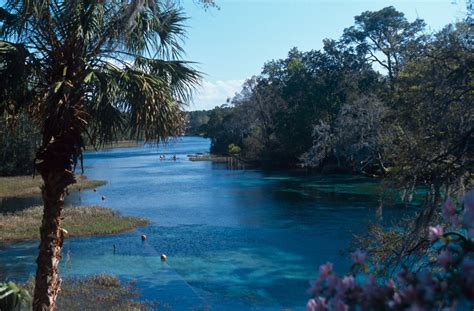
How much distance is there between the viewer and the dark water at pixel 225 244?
14.6 meters

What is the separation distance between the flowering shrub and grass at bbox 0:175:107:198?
123 feet

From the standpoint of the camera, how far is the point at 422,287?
1871mm

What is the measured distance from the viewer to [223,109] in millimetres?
81000

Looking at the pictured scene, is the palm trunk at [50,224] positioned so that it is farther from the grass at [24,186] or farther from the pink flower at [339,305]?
the grass at [24,186]

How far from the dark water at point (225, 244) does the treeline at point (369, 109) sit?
3338 mm

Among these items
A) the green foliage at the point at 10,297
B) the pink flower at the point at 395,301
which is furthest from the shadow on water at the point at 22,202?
the pink flower at the point at 395,301

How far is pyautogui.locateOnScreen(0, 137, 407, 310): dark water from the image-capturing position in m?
14.6

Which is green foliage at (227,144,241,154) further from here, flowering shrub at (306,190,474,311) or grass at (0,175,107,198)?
flowering shrub at (306,190,474,311)

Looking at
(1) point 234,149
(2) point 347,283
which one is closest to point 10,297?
(2) point 347,283

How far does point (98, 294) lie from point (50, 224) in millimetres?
6921

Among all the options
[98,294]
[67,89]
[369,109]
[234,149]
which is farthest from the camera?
[234,149]

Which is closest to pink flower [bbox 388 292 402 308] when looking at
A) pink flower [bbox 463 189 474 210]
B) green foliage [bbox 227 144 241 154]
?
pink flower [bbox 463 189 474 210]

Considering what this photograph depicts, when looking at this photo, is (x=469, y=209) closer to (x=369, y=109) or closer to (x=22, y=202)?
(x=369, y=109)

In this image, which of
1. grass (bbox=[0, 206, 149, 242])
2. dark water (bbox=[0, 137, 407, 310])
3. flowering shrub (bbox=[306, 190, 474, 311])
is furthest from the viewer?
grass (bbox=[0, 206, 149, 242])
